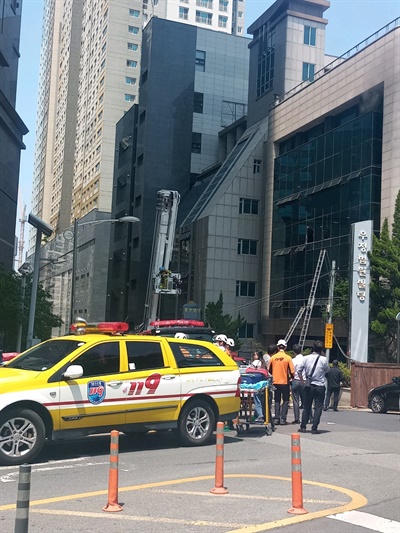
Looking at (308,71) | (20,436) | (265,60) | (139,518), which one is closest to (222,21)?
(265,60)

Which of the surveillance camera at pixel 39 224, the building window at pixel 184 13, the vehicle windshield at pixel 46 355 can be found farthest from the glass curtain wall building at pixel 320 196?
the building window at pixel 184 13

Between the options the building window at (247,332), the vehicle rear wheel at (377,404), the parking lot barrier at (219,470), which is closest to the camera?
the parking lot barrier at (219,470)

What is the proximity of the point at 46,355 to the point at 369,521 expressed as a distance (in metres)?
5.67

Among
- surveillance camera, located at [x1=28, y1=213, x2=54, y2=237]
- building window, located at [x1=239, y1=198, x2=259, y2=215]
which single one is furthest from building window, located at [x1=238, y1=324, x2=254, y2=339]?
surveillance camera, located at [x1=28, y1=213, x2=54, y2=237]

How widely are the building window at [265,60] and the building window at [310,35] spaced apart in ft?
8.72

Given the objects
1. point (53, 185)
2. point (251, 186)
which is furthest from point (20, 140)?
point (53, 185)

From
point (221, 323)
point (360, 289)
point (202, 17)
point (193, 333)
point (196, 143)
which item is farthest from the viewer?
point (202, 17)

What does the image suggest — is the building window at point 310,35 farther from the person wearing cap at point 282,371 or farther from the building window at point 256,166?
the person wearing cap at point 282,371

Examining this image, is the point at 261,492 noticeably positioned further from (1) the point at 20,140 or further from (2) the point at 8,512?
(1) the point at 20,140

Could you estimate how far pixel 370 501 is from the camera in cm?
788

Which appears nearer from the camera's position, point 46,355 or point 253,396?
point 46,355

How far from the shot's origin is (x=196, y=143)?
72500mm

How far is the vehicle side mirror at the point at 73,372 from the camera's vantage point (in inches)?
392

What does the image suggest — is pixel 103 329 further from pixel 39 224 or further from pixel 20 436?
pixel 39 224
